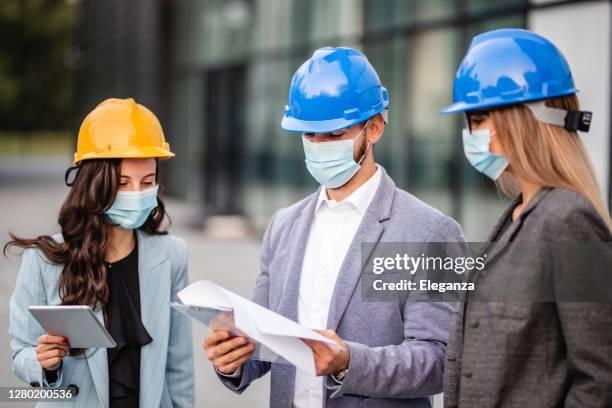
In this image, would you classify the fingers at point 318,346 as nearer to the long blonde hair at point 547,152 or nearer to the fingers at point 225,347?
the fingers at point 225,347

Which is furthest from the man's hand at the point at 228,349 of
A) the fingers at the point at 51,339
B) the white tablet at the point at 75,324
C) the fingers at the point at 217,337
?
the fingers at the point at 51,339

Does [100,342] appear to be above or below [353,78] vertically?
below

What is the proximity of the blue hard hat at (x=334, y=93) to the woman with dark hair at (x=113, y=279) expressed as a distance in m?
0.55

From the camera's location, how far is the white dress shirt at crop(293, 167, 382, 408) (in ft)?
8.70

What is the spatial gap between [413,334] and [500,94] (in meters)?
0.71

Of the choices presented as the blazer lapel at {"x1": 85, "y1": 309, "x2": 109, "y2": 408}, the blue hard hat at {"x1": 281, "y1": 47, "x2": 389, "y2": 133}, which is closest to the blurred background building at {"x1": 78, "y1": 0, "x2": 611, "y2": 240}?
the blue hard hat at {"x1": 281, "y1": 47, "x2": 389, "y2": 133}

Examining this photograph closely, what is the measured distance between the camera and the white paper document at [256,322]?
7.22ft

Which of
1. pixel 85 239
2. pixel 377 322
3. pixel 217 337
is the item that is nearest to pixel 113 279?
pixel 85 239

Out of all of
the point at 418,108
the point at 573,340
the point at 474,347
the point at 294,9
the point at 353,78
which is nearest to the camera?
the point at 573,340

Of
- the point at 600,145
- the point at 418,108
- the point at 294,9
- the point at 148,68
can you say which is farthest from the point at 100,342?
the point at 148,68

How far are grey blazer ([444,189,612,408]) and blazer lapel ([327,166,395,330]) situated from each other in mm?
425

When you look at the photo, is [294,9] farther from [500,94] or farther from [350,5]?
[500,94]

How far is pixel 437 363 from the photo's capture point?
248cm

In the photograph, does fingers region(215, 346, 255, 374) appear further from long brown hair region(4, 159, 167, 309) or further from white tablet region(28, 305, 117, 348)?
long brown hair region(4, 159, 167, 309)
